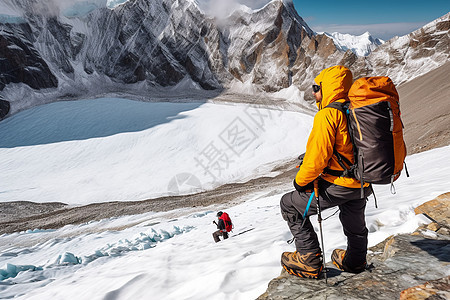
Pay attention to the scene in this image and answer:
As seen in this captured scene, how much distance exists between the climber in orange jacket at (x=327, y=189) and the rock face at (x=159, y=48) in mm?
Result: 71403

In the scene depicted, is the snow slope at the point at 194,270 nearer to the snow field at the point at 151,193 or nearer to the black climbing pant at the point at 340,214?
the snow field at the point at 151,193

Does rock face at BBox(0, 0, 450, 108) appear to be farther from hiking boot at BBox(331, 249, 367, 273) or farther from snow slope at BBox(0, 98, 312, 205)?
hiking boot at BBox(331, 249, 367, 273)

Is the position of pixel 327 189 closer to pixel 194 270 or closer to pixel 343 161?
pixel 343 161

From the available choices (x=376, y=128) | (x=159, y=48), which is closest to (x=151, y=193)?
(x=376, y=128)

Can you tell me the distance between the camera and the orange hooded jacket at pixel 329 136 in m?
2.68

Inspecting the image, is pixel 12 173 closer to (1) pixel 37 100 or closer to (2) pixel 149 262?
(2) pixel 149 262

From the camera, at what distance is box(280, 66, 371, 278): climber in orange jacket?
2701mm

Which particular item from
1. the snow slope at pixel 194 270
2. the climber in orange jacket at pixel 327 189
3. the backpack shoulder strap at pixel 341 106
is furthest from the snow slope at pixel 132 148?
the backpack shoulder strap at pixel 341 106

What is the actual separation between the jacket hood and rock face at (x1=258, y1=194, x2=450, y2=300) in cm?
184

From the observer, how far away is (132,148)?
3619 centimetres

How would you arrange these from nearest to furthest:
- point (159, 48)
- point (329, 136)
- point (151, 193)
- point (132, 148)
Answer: point (329, 136) → point (151, 193) → point (132, 148) → point (159, 48)

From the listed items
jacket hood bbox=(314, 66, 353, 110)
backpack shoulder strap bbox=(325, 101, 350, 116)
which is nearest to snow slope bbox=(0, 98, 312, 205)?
jacket hood bbox=(314, 66, 353, 110)

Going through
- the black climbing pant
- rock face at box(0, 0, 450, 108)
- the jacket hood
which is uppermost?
rock face at box(0, 0, 450, 108)

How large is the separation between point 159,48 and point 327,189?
10450 cm
